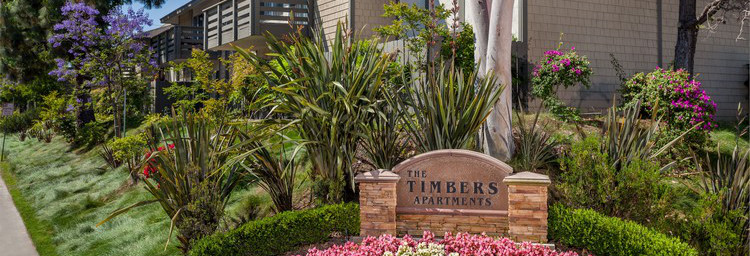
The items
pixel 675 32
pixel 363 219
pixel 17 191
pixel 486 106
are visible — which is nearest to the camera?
pixel 363 219

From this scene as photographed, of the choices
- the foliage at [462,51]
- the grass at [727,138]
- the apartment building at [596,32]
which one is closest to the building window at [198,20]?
the apartment building at [596,32]

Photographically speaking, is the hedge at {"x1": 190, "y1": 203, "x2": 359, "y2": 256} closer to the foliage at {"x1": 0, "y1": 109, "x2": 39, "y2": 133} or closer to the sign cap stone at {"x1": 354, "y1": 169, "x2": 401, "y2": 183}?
the sign cap stone at {"x1": 354, "y1": 169, "x2": 401, "y2": 183}

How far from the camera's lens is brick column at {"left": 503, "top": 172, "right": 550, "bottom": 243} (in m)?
6.16

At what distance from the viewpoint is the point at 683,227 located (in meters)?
6.29

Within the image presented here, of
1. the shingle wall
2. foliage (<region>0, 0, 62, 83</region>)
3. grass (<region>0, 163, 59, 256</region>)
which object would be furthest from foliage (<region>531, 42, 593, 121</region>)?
foliage (<region>0, 0, 62, 83</region>)

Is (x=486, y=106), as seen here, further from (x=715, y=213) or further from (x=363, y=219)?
(x=715, y=213)

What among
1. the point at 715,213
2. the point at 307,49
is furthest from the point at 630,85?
the point at 307,49

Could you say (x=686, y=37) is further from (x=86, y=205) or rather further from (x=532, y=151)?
(x=86, y=205)

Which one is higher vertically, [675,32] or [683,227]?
[675,32]

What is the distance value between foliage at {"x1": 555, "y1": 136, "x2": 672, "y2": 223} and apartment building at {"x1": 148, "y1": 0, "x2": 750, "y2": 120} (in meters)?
6.66

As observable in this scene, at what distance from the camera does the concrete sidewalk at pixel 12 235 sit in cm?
878

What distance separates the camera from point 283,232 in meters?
6.50

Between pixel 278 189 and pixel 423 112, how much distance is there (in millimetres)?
2208

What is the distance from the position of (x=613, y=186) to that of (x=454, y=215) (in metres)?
2.01
